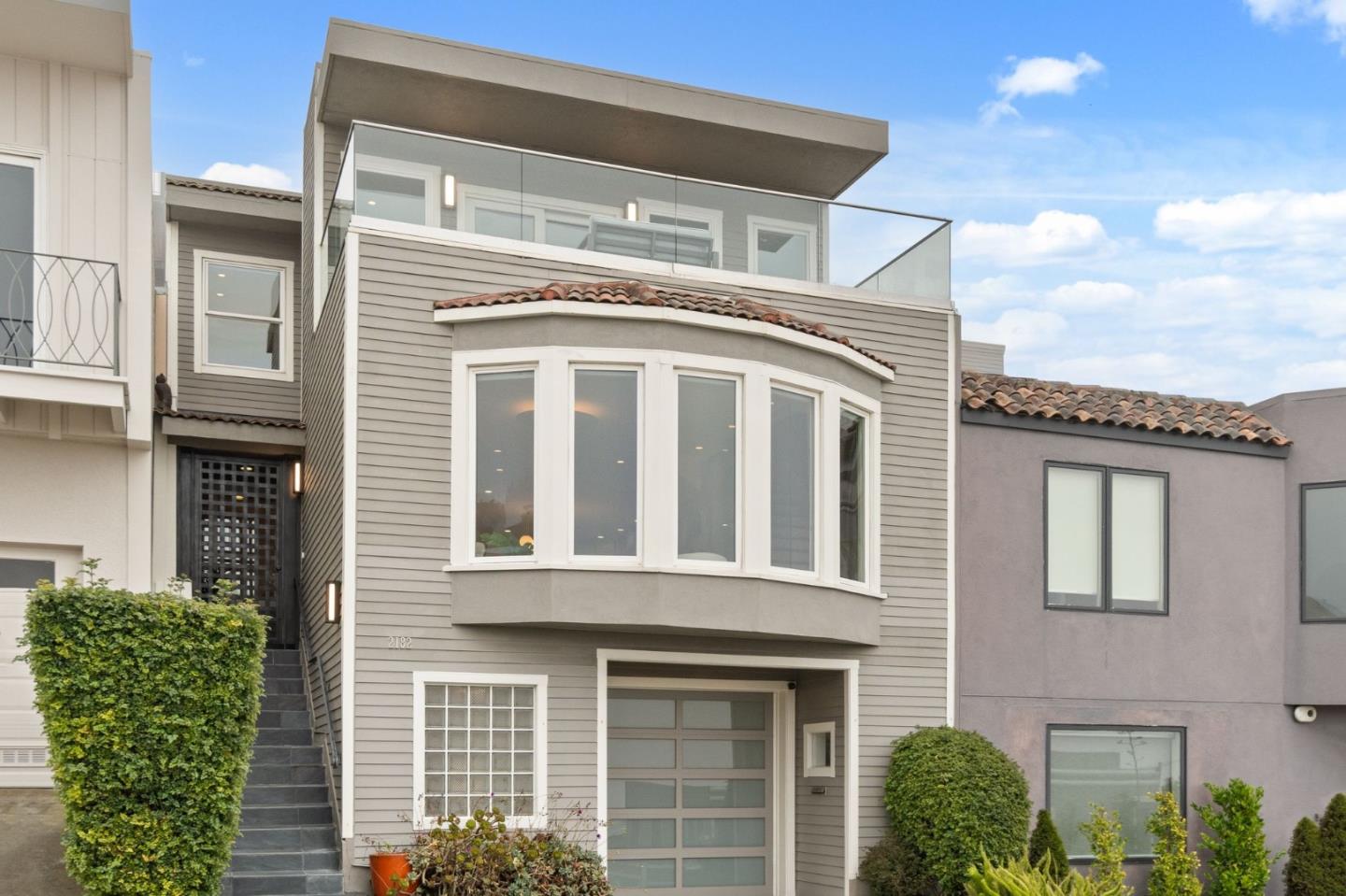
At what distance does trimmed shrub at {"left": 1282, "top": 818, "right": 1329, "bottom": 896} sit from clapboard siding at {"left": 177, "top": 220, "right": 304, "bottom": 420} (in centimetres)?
1176

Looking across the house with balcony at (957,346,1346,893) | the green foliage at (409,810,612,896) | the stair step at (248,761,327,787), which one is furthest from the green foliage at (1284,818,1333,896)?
the stair step at (248,761,327,787)

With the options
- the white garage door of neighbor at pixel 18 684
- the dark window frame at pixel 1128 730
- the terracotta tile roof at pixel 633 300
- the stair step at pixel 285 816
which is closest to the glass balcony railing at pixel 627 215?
the terracotta tile roof at pixel 633 300

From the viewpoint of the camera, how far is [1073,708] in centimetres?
1482

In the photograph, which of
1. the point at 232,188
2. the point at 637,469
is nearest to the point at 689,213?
the point at 637,469

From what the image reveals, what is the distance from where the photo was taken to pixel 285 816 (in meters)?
12.4

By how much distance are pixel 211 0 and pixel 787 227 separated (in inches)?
330

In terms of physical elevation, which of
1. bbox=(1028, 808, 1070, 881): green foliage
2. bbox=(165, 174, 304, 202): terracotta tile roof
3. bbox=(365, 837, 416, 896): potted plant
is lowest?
bbox=(1028, 808, 1070, 881): green foliage

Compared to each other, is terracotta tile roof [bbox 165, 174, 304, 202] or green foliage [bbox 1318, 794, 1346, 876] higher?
terracotta tile roof [bbox 165, 174, 304, 202]

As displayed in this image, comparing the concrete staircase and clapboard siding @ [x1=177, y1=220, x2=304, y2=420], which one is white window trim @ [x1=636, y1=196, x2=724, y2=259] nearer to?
clapboard siding @ [x1=177, y1=220, x2=304, y2=420]

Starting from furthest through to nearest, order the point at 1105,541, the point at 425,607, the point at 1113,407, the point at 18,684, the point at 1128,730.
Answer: the point at 1113,407 < the point at 1105,541 < the point at 1128,730 < the point at 18,684 < the point at 425,607

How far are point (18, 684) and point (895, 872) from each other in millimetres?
7987

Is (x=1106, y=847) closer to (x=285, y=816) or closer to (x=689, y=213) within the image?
(x=689, y=213)

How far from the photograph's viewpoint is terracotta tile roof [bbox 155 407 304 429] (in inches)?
593

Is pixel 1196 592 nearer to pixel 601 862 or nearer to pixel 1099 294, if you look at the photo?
pixel 601 862
